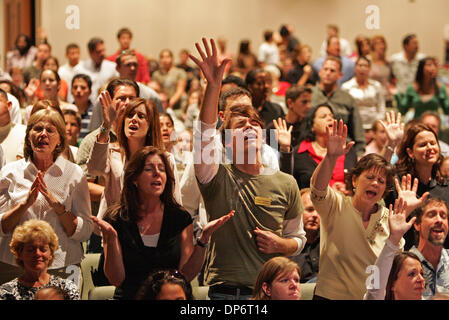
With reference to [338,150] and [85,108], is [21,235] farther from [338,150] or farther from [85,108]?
[85,108]

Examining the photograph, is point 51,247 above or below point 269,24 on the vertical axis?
below

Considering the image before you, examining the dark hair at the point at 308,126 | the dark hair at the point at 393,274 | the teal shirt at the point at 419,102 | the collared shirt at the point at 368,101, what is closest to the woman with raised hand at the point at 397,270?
the dark hair at the point at 393,274

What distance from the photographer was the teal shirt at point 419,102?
6.62 metres

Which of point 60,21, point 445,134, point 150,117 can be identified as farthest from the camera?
point 60,21

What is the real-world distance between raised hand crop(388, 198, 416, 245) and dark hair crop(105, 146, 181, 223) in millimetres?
880

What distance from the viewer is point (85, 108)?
560 centimetres

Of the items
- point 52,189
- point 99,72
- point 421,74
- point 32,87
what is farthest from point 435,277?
point 99,72

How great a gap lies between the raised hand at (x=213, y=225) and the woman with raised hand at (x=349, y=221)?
0.49 meters

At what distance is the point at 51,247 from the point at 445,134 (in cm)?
431

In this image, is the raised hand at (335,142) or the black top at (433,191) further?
the black top at (433,191)

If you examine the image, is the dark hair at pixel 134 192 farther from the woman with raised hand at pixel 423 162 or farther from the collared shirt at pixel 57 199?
the woman with raised hand at pixel 423 162

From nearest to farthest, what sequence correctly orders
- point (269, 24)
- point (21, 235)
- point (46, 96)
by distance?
point (21, 235)
point (46, 96)
point (269, 24)

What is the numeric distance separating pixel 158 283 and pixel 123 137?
0.95 metres
